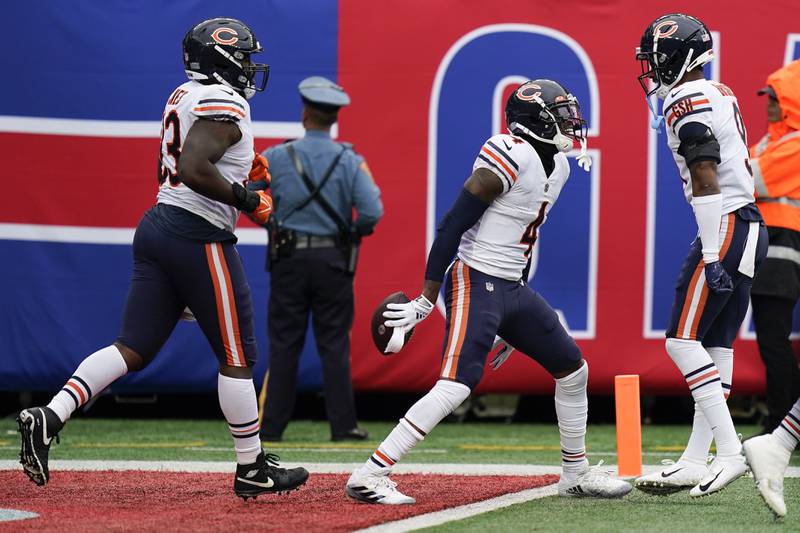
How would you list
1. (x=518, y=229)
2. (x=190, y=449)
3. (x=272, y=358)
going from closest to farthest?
(x=518, y=229), (x=190, y=449), (x=272, y=358)

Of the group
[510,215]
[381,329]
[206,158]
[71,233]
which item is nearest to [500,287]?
[510,215]

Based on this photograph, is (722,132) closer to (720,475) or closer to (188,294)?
(720,475)

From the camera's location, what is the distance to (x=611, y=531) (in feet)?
15.2

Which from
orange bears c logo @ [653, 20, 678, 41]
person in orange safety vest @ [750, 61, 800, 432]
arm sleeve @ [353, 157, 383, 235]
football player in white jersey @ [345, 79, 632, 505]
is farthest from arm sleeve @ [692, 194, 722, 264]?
arm sleeve @ [353, 157, 383, 235]

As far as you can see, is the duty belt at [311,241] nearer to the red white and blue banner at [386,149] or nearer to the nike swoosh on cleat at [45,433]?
the red white and blue banner at [386,149]

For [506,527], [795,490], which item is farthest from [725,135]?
[506,527]

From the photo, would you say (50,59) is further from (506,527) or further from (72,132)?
(506,527)

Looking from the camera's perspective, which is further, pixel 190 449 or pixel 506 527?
pixel 190 449

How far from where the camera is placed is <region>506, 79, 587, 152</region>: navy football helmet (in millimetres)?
5344

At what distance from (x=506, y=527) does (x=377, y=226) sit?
464 cm

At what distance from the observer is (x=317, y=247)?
8125mm

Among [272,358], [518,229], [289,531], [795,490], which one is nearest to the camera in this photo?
[289,531]

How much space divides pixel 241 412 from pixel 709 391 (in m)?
1.88

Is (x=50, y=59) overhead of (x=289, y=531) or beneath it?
overhead
